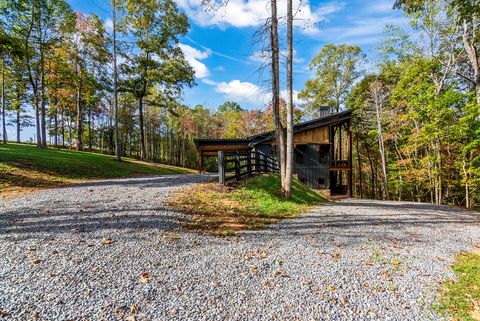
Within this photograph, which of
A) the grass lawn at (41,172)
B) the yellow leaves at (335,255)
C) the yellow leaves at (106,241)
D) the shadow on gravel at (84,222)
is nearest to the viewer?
the yellow leaves at (106,241)

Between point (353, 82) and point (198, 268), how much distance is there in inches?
990

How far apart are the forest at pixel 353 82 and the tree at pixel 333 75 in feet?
0.32

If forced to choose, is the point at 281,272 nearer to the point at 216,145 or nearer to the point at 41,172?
the point at 41,172

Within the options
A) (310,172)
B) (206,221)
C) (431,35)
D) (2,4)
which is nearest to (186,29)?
(2,4)

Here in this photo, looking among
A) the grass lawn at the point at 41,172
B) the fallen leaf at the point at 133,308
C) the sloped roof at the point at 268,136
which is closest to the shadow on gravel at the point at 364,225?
the fallen leaf at the point at 133,308

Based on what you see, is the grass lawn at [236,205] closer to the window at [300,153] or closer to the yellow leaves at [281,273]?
the yellow leaves at [281,273]

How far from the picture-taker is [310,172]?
16094mm

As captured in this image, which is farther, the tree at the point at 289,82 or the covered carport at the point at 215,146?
the covered carport at the point at 215,146

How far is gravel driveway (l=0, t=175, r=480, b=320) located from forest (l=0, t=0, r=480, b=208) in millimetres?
5522

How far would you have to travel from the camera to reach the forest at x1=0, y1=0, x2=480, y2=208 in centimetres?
1402

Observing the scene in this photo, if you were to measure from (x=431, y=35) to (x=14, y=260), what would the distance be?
22721 mm

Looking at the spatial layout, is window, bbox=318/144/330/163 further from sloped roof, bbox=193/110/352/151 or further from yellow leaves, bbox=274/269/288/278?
yellow leaves, bbox=274/269/288/278

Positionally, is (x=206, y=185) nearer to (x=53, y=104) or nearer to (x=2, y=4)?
(x=2, y=4)

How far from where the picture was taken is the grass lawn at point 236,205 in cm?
614
